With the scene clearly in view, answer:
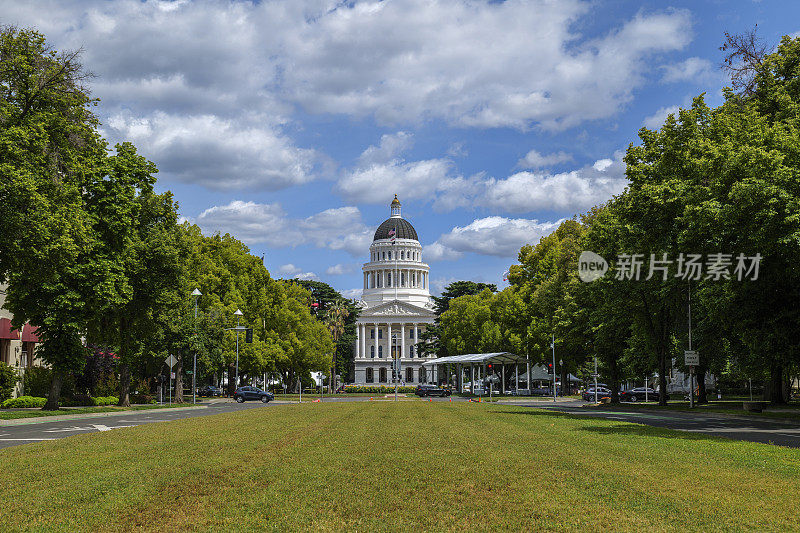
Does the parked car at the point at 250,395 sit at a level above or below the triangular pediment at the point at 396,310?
below

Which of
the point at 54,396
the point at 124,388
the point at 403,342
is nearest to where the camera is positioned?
the point at 54,396

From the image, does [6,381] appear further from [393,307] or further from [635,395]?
[393,307]

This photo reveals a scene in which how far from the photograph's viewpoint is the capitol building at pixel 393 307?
556 ft

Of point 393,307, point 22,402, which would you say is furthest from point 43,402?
point 393,307

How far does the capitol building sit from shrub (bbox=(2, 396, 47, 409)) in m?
121

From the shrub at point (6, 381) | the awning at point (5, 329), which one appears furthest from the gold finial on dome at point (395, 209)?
the shrub at point (6, 381)

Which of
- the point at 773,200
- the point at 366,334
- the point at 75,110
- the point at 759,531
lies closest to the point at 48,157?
the point at 75,110

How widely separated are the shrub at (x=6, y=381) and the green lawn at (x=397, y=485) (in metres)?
27.2

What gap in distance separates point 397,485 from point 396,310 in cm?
15917

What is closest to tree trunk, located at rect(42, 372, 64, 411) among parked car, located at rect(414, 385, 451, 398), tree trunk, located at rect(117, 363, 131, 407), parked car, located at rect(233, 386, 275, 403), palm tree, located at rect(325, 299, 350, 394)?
tree trunk, located at rect(117, 363, 131, 407)

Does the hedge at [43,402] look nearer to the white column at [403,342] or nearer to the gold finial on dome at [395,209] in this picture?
the white column at [403,342]

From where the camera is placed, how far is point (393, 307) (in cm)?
16925

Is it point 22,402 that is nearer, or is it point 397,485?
point 397,485

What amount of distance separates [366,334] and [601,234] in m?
142
